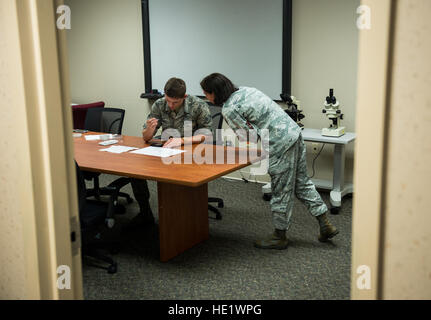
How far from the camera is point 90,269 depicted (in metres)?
2.89

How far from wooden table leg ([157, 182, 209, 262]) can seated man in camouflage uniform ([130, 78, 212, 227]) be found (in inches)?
18.9

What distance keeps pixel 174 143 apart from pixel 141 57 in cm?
231

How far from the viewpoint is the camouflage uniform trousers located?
2.98 meters

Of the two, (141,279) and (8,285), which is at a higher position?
(8,285)

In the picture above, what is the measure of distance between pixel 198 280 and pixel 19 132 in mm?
1829

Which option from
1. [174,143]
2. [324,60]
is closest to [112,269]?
[174,143]

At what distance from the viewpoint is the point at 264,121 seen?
295 cm

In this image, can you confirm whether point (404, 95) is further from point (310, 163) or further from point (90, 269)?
point (310, 163)

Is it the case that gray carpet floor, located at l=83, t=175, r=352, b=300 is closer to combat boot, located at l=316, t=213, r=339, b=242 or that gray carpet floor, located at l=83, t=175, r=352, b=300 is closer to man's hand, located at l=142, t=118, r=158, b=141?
combat boot, located at l=316, t=213, r=339, b=242

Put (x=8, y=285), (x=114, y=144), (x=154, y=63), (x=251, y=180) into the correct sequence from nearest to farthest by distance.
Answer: (x=8, y=285) < (x=114, y=144) < (x=251, y=180) < (x=154, y=63)

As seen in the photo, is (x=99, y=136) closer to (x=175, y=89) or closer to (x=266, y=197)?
(x=175, y=89)

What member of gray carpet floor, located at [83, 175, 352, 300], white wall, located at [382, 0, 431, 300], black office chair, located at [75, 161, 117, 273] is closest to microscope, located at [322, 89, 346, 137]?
gray carpet floor, located at [83, 175, 352, 300]

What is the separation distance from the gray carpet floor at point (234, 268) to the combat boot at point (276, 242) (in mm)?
37
